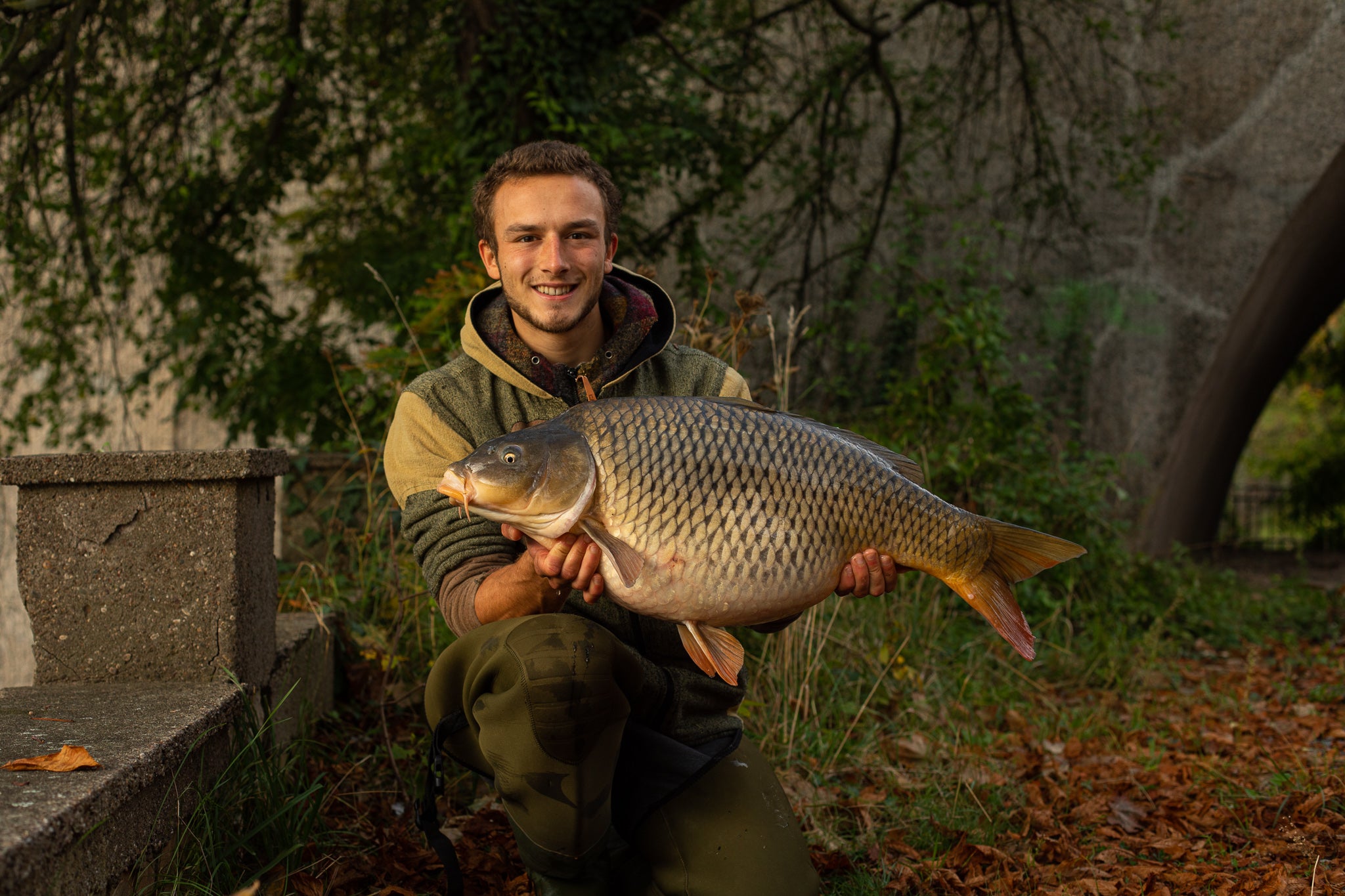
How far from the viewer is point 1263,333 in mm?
5348

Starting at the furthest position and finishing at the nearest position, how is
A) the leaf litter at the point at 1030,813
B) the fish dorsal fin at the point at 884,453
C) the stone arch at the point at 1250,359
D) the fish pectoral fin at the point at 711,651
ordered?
the stone arch at the point at 1250,359 → the leaf litter at the point at 1030,813 → the fish dorsal fin at the point at 884,453 → the fish pectoral fin at the point at 711,651

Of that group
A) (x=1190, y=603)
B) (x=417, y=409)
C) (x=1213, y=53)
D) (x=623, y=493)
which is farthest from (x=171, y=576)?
(x=1213, y=53)

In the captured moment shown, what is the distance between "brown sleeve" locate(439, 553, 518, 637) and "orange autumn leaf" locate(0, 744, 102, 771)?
0.56 metres

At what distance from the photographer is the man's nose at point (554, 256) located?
6.04ft

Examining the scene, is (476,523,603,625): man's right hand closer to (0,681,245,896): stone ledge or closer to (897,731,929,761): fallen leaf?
(0,681,245,896): stone ledge

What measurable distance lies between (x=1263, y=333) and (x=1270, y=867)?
161 inches

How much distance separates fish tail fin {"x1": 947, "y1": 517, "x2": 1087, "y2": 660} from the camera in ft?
5.37

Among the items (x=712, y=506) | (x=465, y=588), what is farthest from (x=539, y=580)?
(x=712, y=506)

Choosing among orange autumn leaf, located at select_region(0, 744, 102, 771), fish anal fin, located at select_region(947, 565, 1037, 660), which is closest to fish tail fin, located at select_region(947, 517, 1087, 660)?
fish anal fin, located at select_region(947, 565, 1037, 660)

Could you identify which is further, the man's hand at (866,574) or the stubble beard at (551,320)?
the stubble beard at (551,320)

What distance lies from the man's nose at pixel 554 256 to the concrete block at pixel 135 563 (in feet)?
2.22

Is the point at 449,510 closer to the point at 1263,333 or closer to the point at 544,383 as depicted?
the point at 544,383

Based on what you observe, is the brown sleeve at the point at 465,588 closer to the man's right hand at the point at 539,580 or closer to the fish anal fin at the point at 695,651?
the man's right hand at the point at 539,580

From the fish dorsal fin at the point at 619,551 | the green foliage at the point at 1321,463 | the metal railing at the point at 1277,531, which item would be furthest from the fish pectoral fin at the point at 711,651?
the green foliage at the point at 1321,463
